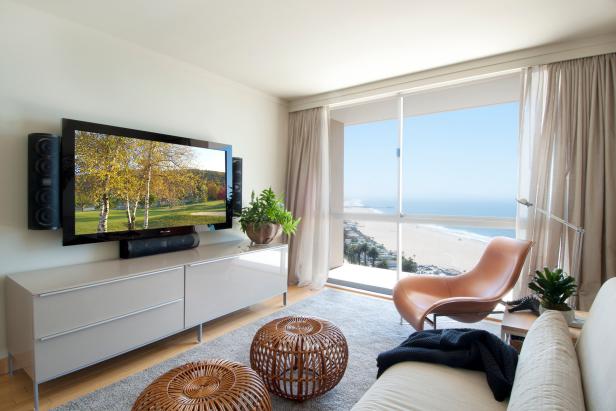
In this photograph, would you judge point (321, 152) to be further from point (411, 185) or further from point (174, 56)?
point (174, 56)

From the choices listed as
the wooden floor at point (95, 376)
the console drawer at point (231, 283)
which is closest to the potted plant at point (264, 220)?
the console drawer at point (231, 283)

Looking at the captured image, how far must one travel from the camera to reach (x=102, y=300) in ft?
6.66

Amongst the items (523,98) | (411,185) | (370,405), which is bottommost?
(370,405)

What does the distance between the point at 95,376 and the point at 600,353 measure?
2.64 meters

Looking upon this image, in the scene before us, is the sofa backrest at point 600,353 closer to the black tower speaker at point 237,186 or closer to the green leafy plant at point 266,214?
the green leafy plant at point 266,214

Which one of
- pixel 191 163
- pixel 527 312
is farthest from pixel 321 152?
pixel 527 312

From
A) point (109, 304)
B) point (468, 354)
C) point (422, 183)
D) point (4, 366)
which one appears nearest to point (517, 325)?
point (468, 354)

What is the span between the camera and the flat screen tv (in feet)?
7.50

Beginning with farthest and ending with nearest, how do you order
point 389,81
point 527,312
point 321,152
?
point 321,152
point 389,81
point 527,312

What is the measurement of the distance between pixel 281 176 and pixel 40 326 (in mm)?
3104

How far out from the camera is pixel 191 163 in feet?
10.0

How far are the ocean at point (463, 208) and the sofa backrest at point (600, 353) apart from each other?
2.08 metres

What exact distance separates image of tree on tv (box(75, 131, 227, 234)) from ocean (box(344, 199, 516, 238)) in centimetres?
195

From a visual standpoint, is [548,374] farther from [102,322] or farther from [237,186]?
[237,186]
